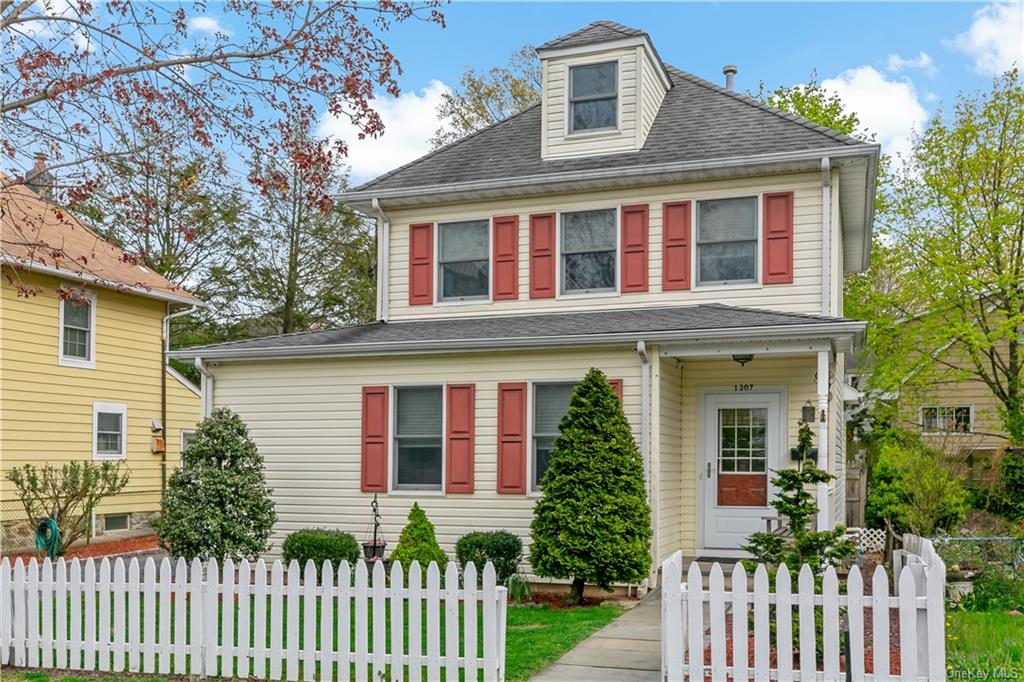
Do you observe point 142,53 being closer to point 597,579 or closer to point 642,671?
point 642,671

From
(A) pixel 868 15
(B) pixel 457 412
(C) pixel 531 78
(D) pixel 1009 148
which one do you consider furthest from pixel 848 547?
(C) pixel 531 78

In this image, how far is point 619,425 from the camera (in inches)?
449

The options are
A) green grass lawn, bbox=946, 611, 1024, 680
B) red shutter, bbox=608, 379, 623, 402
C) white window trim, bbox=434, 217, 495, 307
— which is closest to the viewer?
green grass lawn, bbox=946, 611, 1024, 680

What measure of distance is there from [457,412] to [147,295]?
9.22 metres

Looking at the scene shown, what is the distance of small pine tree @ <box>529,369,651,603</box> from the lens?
431 inches

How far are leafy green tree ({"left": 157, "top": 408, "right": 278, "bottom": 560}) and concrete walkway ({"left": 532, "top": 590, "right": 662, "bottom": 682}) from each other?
499 cm

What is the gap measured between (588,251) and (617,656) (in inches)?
A: 291

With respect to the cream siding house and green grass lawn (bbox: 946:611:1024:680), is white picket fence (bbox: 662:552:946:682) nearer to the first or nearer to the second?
green grass lawn (bbox: 946:611:1024:680)

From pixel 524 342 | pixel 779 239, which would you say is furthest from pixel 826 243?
pixel 524 342

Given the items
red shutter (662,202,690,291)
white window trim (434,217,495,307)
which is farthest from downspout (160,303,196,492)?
red shutter (662,202,690,291)

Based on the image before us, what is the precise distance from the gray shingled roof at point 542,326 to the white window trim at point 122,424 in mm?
5594

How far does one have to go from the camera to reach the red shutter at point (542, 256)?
14648 mm

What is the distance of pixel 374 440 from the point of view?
45.1 ft

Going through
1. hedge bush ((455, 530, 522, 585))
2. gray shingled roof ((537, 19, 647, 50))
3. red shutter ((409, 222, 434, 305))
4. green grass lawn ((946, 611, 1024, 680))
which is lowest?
green grass lawn ((946, 611, 1024, 680))
